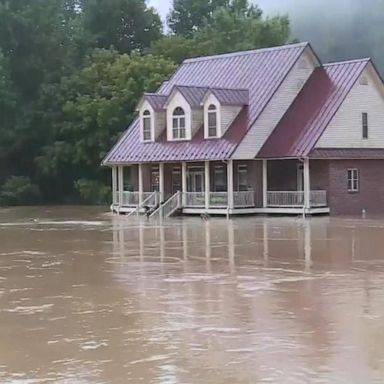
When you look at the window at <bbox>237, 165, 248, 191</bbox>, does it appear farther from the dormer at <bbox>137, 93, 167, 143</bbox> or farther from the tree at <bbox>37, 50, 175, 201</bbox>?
the tree at <bbox>37, 50, 175, 201</bbox>

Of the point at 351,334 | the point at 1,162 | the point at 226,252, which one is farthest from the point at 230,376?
the point at 1,162

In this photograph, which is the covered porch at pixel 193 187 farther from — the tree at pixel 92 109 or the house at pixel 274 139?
the tree at pixel 92 109

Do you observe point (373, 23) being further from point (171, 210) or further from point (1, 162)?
point (171, 210)

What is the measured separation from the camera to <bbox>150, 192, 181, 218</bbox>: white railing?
3919 cm

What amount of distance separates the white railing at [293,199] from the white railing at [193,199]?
2994 millimetres

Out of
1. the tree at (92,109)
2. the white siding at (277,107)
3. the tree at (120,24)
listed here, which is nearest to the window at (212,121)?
the white siding at (277,107)

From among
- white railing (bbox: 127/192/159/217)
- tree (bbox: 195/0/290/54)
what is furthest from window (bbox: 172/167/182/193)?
tree (bbox: 195/0/290/54)

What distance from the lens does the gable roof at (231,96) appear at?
125 feet

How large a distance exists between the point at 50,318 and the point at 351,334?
4.14m

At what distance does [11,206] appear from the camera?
5678cm

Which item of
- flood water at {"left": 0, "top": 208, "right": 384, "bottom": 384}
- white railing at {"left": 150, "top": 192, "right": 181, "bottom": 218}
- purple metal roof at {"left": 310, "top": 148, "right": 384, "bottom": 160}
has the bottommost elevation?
flood water at {"left": 0, "top": 208, "right": 384, "bottom": 384}

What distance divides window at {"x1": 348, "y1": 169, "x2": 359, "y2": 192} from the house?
0.14ft

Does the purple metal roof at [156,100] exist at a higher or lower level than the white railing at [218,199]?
higher

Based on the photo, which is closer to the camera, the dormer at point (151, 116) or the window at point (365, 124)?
the window at point (365, 124)
